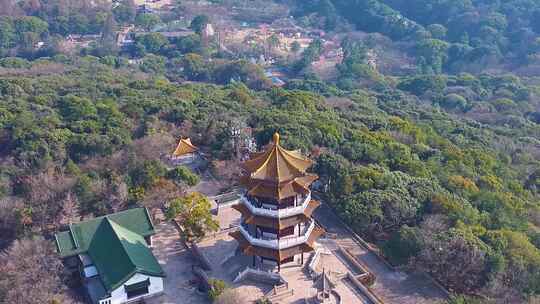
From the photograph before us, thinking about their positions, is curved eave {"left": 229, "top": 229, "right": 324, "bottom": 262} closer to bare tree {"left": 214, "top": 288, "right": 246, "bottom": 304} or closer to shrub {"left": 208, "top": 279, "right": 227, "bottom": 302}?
shrub {"left": 208, "top": 279, "right": 227, "bottom": 302}

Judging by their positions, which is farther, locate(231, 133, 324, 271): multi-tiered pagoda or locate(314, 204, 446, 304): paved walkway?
locate(314, 204, 446, 304): paved walkway

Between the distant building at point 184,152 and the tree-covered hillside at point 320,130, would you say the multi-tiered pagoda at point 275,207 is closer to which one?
the tree-covered hillside at point 320,130

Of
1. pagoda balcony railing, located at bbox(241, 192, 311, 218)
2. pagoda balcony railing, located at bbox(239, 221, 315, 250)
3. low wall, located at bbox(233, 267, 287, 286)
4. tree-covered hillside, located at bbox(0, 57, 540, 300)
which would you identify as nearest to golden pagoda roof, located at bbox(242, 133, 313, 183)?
pagoda balcony railing, located at bbox(241, 192, 311, 218)

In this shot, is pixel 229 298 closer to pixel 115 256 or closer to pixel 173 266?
pixel 173 266

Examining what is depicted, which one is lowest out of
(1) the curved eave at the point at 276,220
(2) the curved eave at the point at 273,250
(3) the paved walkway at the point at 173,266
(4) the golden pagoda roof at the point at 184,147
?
(3) the paved walkway at the point at 173,266

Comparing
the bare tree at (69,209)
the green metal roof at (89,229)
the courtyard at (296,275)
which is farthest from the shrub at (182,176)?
the bare tree at (69,209)

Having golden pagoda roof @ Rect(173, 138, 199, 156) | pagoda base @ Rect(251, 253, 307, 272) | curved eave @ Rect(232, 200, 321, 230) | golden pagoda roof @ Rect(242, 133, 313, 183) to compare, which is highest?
golden pagoda roof @ Rect(242, 133, 313, 183)

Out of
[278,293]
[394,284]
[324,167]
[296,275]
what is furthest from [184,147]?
[394,284]
